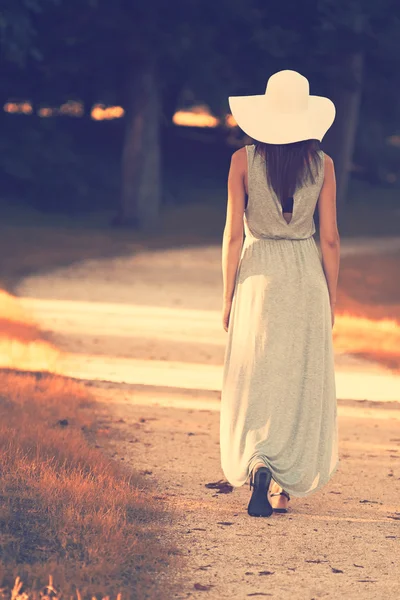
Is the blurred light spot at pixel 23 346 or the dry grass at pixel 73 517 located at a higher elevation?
the blurred light spot at pixel 23 346

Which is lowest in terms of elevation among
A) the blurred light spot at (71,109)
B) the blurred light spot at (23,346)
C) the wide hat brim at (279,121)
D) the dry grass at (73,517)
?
the dry grass at (73,517)

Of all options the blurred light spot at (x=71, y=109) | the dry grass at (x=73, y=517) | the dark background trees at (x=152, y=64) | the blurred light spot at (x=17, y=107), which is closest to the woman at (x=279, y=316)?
the dry grass at (x=73, y=517)

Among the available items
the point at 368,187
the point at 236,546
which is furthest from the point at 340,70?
the point at 236,546

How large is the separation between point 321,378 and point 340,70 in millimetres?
16346

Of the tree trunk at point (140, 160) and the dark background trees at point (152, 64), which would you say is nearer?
the dark background trees at point (152, 64)

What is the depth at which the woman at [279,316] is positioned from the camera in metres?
5.06

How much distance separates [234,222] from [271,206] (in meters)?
0.18

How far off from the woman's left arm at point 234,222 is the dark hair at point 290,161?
0.11 m

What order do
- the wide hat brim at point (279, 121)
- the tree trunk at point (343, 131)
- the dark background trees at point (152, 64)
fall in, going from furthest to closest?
the tree trunk at point (343, 131)
the dark background trees at point (152, 64)
the wide hat brim at point (279, 121)

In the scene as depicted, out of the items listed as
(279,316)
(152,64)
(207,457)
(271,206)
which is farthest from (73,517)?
(152,64)

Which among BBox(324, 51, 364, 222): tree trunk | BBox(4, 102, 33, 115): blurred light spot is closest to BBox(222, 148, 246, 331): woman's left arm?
BBox(324, 51, 364, 222): tree trunk

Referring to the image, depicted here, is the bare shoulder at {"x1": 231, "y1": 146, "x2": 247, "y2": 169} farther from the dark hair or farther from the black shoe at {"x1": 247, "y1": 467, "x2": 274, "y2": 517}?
the black shoe at {"x1": 247, "y1": 467, "x2": 274, "y2": 517}

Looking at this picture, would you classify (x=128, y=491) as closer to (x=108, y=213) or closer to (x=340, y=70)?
(x=340, y=70)

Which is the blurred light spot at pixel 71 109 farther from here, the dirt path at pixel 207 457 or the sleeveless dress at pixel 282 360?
the sleeveless dress at pixel 282 360
